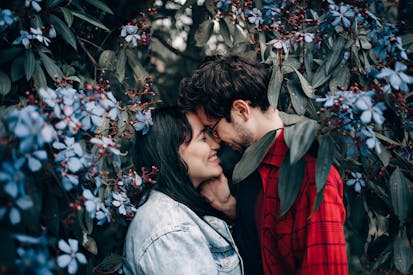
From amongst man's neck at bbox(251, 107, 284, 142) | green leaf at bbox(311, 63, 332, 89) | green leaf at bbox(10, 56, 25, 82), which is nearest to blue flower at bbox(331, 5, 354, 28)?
green leaf at bbox(311, 63, 332, 89)

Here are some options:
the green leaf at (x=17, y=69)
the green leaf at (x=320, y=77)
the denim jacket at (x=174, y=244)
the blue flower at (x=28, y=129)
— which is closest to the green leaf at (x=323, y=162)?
the green leaf at (x=320, y=77)

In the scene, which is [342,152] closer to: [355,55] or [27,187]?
[355,55]

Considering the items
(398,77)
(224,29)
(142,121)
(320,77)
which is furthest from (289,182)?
(224,29)

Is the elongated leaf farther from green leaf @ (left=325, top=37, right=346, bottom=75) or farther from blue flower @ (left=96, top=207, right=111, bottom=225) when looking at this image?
green leaf @ (left=325, top=37, right=346, bottom=75)

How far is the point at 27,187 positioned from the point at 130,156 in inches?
32.3

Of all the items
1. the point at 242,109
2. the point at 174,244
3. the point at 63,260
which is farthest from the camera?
the point at 242,109

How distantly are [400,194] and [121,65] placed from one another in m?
1.05

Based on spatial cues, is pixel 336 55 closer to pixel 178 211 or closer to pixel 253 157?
pixel 253 157

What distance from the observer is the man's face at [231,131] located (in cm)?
167

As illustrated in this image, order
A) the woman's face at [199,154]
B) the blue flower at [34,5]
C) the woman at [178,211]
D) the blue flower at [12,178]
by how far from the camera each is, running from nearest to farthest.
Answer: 1. the blue flower at [12,178]
2. the blue flower at [34,5]
3. the woman at [178,211]
4. the woman's face at [199,154]

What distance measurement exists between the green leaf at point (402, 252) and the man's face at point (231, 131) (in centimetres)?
62

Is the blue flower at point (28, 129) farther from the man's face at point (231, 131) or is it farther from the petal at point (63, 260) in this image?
the man's face at point (231, 131)

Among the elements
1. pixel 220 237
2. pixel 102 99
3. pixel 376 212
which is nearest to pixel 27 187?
pixel 102 99

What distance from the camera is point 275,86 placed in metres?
1.41
